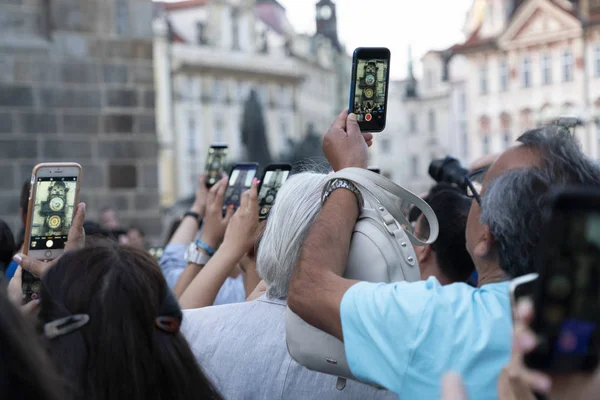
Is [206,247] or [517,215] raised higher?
[517,215]

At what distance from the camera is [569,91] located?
49.4 m

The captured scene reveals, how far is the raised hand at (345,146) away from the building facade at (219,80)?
172ft

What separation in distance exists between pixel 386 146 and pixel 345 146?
78.5 metres

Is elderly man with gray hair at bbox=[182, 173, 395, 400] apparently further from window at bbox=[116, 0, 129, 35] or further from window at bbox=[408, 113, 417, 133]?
window at bbox=[408, 113, 417, 133]

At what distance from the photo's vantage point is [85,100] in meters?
10.4

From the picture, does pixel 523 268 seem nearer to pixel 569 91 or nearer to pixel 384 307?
pixel 384 307

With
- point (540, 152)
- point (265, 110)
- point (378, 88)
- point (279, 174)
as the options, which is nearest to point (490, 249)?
point (540, 152)

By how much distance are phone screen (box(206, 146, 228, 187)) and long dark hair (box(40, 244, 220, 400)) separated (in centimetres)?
261

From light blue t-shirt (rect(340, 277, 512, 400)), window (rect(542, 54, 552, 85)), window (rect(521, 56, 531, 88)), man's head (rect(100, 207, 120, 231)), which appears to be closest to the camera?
light blue t-shirt (rect(340, 277, 512, 400))

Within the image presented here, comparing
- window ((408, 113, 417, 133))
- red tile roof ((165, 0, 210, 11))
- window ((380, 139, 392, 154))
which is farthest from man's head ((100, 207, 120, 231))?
window ((380, 139, 392, 154))

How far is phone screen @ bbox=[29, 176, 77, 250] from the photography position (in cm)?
321

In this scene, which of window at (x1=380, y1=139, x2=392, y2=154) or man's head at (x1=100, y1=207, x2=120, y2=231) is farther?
window at (x1=380, y1=139, x2=392, y2=154)

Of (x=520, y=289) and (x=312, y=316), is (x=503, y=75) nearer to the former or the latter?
(x=312, y=316)

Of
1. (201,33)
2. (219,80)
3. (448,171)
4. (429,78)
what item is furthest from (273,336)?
(429,78)
